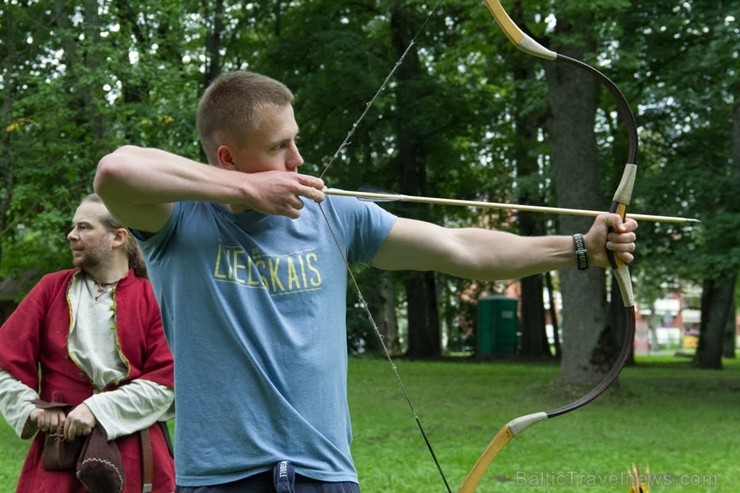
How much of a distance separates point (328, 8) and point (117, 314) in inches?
661

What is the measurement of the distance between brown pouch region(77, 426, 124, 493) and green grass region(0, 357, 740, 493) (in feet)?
12.7

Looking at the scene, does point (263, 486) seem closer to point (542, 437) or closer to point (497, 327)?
Result: point (542, 437)

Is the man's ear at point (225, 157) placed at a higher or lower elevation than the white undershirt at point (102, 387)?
higher

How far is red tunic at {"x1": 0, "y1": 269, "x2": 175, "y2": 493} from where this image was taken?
354 cm

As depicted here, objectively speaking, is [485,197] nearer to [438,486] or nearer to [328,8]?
[328,8]

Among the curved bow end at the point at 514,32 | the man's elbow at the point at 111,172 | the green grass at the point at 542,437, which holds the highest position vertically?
the curved bow end at the point at 514,32

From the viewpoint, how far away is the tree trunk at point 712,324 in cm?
2072

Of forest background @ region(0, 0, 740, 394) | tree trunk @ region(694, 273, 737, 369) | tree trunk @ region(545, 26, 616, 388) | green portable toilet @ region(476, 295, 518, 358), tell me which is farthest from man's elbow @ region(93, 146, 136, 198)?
green portable toilet @ region(476, 295, 518, 358)

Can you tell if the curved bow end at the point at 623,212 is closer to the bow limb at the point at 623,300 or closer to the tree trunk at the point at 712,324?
the bow limb at the point at 623,300

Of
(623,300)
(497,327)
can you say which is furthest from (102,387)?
(497,327)

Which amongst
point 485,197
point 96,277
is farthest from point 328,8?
point 96,277

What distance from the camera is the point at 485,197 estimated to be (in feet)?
76.2

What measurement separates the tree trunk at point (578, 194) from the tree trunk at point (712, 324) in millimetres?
8043

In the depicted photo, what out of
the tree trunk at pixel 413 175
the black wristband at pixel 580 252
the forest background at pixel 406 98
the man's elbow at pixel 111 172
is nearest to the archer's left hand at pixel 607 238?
the black wristband at pixel 580 252
